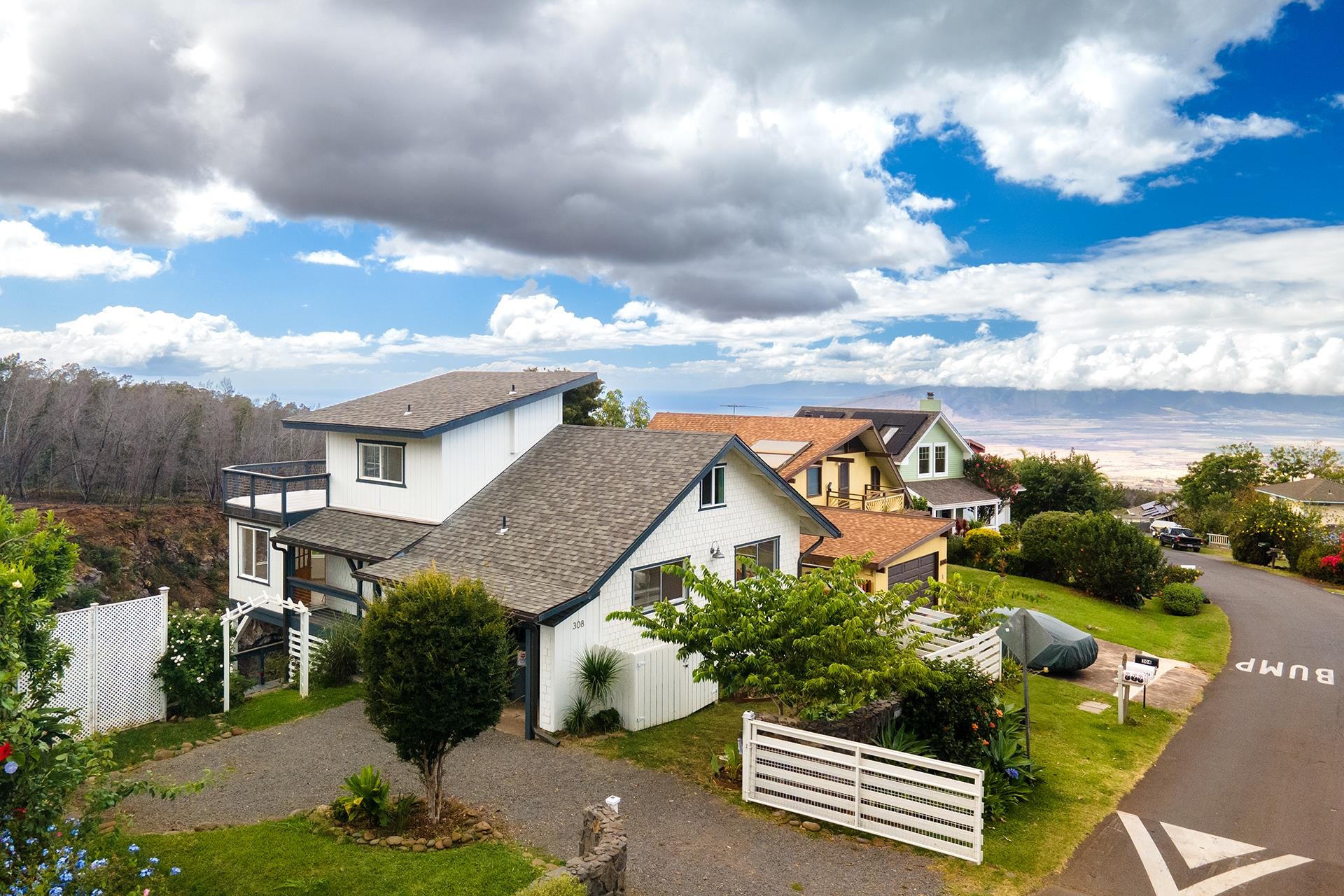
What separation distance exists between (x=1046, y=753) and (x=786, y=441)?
21392 mm

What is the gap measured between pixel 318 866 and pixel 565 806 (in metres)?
3.64

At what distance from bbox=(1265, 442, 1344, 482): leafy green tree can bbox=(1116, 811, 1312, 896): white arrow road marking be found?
79.4m

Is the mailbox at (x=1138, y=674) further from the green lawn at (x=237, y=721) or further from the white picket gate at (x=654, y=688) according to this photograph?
the green lawn at (x=237, y=721)

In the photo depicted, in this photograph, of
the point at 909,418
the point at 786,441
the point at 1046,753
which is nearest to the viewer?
the point at 1046,753

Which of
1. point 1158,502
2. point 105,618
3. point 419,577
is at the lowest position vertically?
point 1158,502

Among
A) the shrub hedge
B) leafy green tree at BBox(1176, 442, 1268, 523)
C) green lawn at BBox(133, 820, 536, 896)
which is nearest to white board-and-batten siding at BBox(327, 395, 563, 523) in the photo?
green lawn at BBox(133, 820, 536, 896)

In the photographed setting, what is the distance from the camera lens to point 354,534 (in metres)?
20.7

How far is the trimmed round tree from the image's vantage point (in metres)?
9.99

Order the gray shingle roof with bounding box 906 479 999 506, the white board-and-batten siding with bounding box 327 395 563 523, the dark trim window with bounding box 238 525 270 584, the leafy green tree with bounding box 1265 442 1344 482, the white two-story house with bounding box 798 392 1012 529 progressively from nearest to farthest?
the white board-and-batten siding with bounding box 327 395 563 523 < the dark trim window with bounding box 238 525 270 584 < the gray shingle roof with bounding box 906 479 999 506 < the white two-story house with bounding box 798 392 1012 529 < the leafy green tree with bounding box 1265 442 1344 482

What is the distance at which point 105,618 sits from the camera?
15422mm

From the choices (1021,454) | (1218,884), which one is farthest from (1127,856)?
(1021,454)

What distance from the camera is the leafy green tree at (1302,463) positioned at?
7494cm

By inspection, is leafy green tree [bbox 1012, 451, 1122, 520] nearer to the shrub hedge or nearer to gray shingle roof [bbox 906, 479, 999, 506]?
gray shingle roof [bbox 906, 479, 999, 506]

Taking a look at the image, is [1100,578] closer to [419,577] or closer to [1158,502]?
[419,577]
